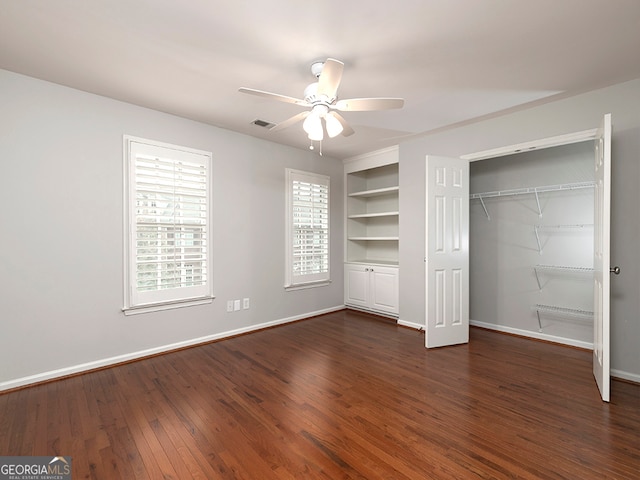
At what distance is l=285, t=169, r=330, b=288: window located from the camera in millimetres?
4672

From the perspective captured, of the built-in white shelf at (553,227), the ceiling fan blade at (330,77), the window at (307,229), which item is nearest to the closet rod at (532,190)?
the built-in white shelf at (553,227)

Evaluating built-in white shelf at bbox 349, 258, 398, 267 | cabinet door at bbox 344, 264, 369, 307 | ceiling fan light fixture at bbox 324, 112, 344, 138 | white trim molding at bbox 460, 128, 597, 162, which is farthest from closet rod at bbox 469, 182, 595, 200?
ceiling fan light fixture at bbox 324, 112, 344, 138

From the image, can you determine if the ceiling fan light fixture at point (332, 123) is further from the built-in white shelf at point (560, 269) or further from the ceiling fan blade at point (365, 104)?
the built-in white shelf at point (560, 269)

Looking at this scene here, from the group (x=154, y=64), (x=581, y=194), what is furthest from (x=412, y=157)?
(x=154, y=64)

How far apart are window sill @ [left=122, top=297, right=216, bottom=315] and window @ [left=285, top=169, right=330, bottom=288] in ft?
4.18

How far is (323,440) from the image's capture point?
1.97m

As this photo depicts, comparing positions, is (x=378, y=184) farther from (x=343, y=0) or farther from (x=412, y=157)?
(x=343, y=0)

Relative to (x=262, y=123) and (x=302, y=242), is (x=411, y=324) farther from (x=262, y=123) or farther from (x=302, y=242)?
(x=262, y=123)

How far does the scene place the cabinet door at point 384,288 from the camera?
475 cm

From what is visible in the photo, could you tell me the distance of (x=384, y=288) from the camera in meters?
4.90

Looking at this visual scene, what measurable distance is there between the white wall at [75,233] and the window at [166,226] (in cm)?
10

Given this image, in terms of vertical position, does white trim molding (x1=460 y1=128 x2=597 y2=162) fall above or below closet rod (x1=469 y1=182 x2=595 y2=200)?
above

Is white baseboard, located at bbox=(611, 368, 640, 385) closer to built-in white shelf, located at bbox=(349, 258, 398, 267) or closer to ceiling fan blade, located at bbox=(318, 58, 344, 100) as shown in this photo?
built-in white shelf, located at bbox=(349, 258, 398, 267)

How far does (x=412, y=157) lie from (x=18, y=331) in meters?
4.64
